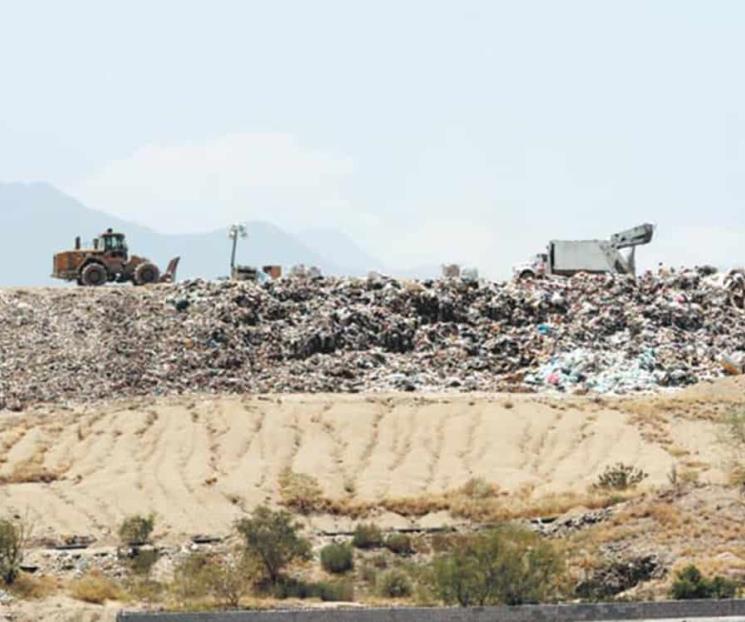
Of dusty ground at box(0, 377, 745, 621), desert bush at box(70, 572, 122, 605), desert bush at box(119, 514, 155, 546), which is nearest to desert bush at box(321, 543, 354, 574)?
desert bush at box(119, 514, 155, 546)

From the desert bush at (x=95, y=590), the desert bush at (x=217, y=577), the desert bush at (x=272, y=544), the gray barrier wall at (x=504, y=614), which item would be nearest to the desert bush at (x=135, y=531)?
the desert bush at (x=217, y=577)

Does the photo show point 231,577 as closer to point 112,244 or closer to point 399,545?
point 399,545

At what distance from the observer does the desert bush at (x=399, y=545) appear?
132ft

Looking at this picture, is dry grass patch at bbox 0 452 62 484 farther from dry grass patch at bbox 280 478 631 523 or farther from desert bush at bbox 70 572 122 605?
desert bush at bbox 70 572 122 605

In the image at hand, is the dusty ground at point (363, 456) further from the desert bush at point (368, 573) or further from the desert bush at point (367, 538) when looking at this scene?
the desert bush at point (368, 573)

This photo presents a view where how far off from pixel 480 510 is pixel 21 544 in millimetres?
10056

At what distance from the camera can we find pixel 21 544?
3806 cm

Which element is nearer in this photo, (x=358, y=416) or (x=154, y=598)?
(x=154, y=598)

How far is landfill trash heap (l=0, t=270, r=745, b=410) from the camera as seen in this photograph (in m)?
59.8

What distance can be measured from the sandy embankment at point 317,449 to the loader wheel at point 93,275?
1569 centimetres

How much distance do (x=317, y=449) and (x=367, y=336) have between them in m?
13.9

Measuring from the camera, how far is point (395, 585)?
118 feet

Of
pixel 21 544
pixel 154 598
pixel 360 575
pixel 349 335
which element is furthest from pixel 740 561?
pixel 349 335

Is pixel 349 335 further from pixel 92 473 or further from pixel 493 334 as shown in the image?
pixel 92 473
